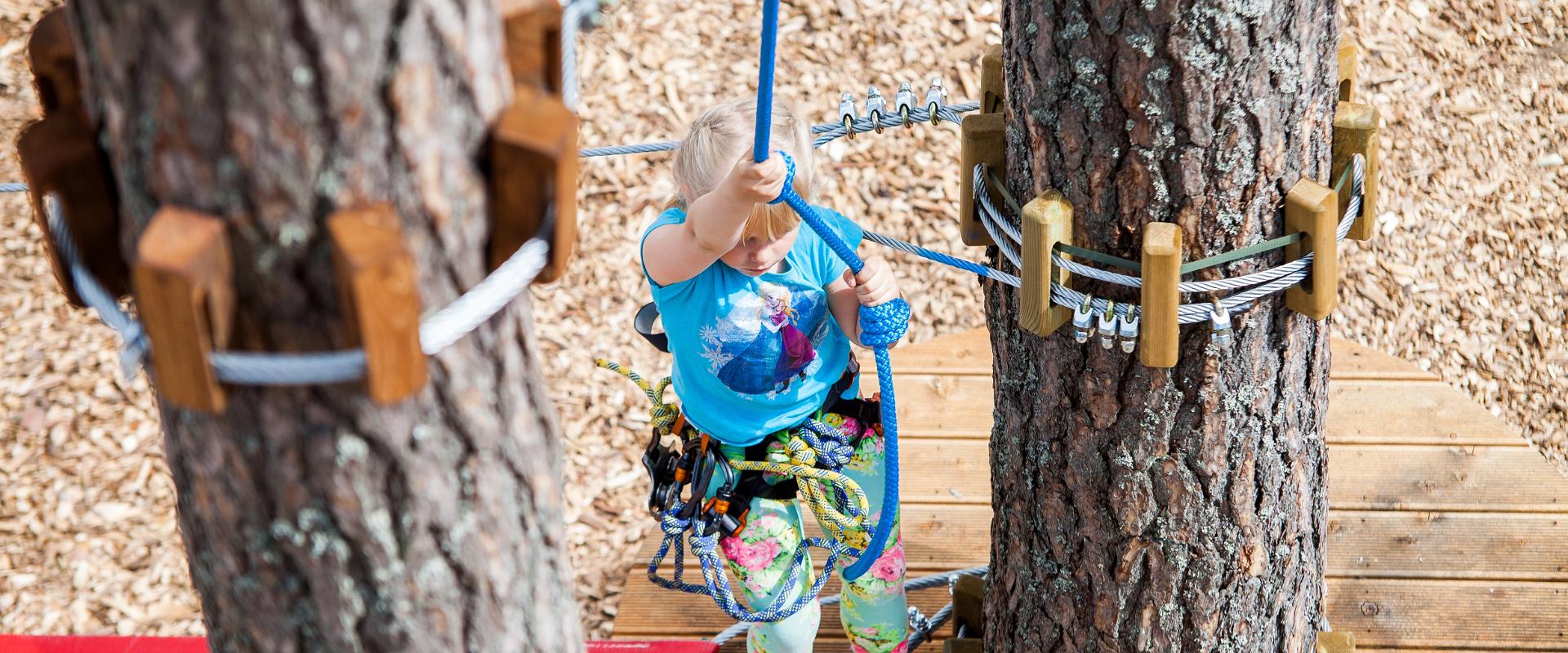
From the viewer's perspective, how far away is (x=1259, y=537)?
182 cm

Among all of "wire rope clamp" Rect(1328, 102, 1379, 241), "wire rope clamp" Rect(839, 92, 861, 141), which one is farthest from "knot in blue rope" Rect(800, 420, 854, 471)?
"wire rope clamp" Rect(1328, 102, 1379, 241)

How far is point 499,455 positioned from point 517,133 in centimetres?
28

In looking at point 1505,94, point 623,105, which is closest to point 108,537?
point 623,105

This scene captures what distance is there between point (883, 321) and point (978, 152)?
0.33m

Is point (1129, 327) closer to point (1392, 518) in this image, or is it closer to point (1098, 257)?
point (1098, 257)

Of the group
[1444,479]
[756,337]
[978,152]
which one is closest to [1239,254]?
[978,152]

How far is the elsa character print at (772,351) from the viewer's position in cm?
204

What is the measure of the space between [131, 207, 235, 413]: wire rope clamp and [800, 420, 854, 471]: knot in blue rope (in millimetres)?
1374

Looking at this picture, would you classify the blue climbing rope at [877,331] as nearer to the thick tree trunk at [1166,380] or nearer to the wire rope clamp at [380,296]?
the thick tree trunk at [1166,380]

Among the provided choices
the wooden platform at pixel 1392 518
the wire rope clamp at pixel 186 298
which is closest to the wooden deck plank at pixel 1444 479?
the wooden platform at pixel 1392 518

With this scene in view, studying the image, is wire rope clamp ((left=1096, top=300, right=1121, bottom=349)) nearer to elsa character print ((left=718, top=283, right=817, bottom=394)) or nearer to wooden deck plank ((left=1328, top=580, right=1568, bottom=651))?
elsa character print ((left=718, top=283, right=817, bottom=394))

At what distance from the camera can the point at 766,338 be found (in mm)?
2047

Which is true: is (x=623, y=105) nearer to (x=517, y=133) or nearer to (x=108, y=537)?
(x=108, y=537)

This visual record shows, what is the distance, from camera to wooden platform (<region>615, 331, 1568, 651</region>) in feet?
8.09
